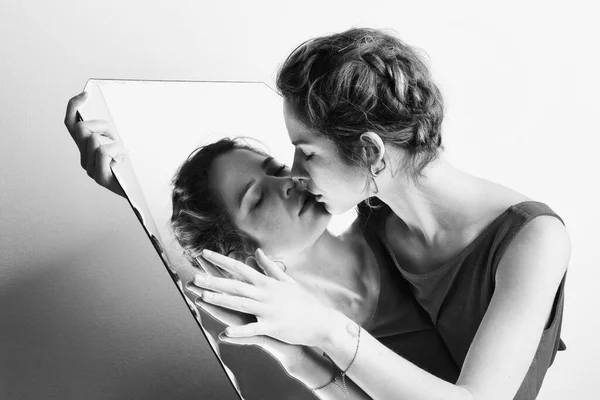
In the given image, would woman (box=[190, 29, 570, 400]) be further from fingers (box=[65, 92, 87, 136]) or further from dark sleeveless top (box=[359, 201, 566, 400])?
fingers (box=[65, 92, 87, 136])

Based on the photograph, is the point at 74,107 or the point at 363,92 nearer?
the point at 363,92

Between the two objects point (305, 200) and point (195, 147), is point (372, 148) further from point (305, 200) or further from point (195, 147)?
point (195, 147)

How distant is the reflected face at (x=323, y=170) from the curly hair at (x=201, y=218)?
0.44ft

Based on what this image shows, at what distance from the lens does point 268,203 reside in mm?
1219

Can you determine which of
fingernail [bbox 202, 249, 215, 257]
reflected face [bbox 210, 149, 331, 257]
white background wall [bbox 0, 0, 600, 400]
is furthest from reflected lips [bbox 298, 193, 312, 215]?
white background wall [bbox 0, 0, 600, 400]

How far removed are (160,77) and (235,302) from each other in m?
1.02

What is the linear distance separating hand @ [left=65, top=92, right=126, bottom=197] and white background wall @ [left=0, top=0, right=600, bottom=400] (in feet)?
1.88

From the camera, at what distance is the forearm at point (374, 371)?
1.05 metres

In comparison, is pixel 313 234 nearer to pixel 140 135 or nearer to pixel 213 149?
pixel 213 149

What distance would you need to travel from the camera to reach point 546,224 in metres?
1.16

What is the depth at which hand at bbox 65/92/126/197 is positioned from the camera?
1207 mm

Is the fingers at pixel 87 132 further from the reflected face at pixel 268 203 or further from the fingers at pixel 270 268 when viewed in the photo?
the fingers at pixel 270 268

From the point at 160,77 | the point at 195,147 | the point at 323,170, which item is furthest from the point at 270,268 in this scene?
the point at 160,77

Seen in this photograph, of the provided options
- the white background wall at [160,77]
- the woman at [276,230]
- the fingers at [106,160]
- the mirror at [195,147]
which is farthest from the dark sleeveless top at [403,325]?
the white background wall at [160,77]
